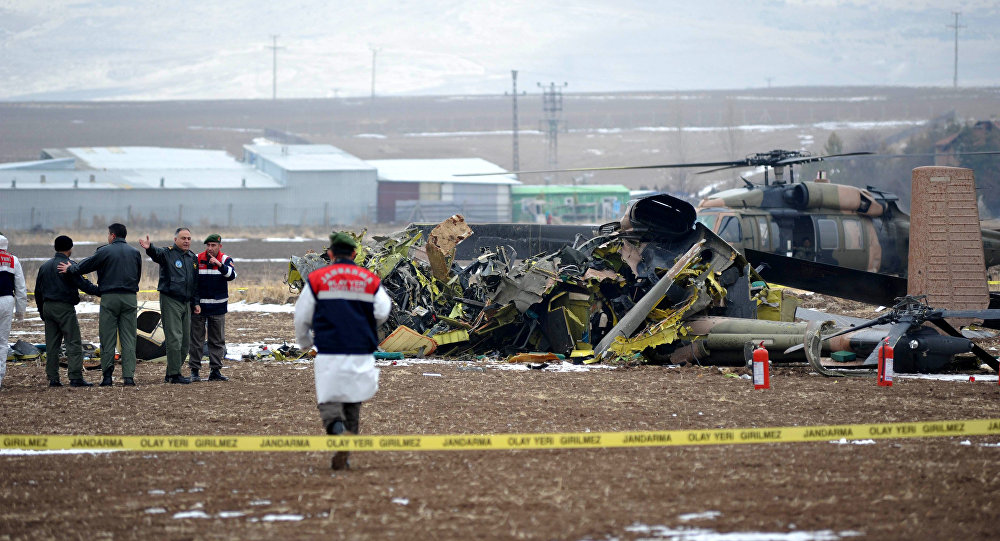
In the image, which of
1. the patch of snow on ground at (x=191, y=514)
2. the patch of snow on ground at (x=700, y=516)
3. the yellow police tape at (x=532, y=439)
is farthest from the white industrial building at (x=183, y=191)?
the patch of snow on ground at (x=700, y=516)

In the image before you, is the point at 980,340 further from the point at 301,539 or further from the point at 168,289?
the point at 301,539

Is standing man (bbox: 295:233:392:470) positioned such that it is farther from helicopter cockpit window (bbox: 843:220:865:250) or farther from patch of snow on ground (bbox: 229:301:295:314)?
patch of snow on ground (bbox: 229:301:295:314)

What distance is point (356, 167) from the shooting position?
71.2 meters

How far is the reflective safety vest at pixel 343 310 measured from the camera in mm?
7289

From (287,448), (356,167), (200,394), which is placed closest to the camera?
(287,448)

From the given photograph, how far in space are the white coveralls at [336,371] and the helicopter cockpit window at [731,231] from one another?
12.0 meters

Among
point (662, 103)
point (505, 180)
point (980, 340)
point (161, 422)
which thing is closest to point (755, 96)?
point (662, 103)

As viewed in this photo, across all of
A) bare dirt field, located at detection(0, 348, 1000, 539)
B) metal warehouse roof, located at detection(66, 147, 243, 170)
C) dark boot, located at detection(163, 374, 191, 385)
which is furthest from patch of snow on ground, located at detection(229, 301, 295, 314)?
metal warehouse roof, located at detection(66, 147, 243, 170)

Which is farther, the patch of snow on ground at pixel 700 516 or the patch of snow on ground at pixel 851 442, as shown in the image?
the patch of snow on ground at pixel 851 442

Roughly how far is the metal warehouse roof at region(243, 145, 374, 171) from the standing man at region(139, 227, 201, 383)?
57.2 meters

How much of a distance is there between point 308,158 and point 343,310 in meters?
69.5

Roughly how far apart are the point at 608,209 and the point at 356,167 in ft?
60.8

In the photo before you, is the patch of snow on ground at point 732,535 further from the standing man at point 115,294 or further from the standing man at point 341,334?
the standing man at point 115,294

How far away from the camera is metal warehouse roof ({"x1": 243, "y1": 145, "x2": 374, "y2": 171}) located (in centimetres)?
7031
